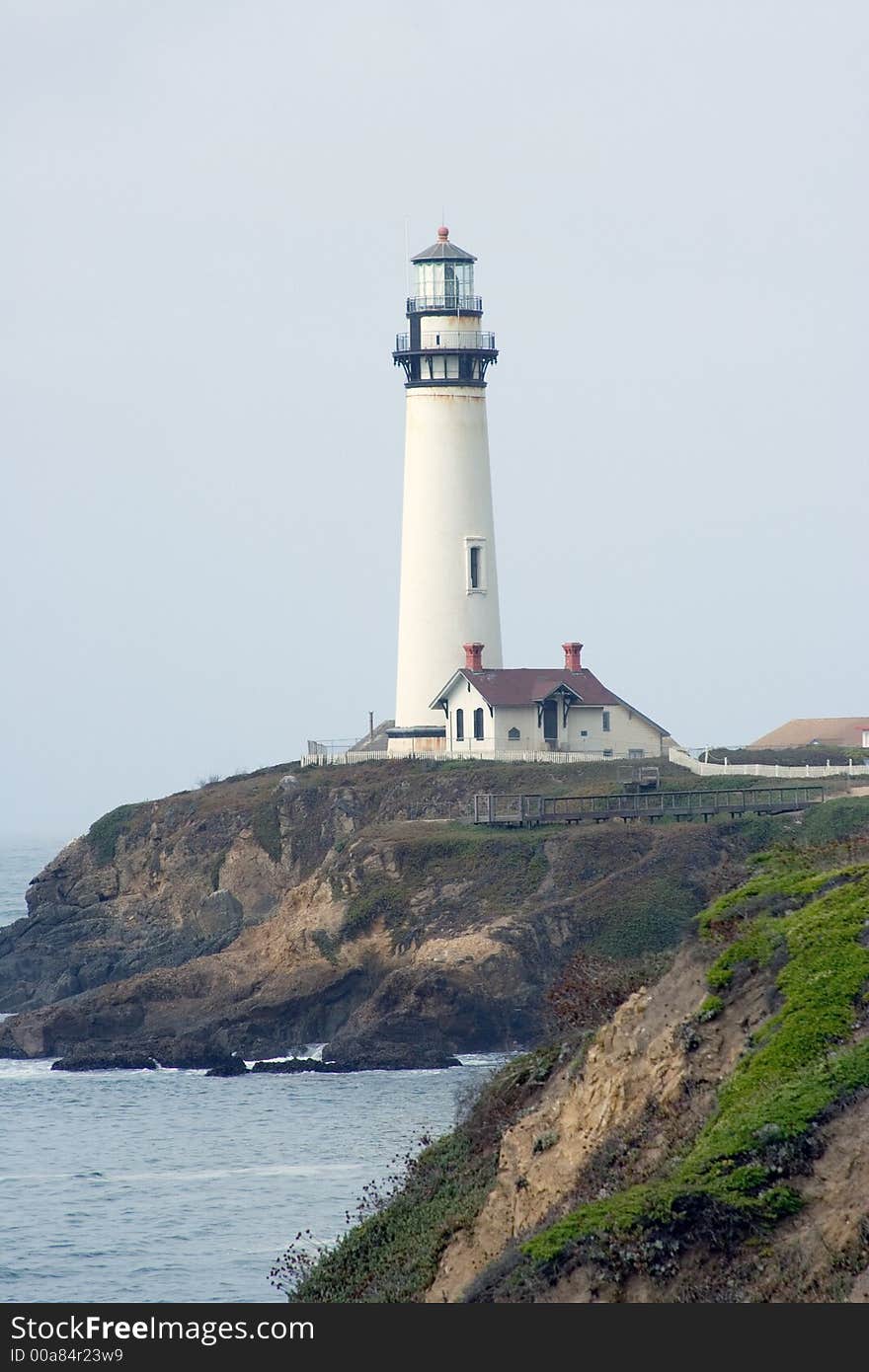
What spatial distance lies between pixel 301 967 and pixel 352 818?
1055 cm

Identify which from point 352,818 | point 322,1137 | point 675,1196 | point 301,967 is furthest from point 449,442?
point 675,1196

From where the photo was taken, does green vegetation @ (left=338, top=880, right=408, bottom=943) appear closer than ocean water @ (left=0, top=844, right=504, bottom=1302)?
No

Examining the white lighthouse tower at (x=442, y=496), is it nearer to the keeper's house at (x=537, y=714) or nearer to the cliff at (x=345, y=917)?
the keeper's house at (x=537, y=714)

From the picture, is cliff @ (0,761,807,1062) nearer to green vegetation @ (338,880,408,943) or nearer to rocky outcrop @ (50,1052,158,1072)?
green vegetation @ (338,880,408,943)

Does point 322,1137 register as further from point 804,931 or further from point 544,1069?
point 804,931

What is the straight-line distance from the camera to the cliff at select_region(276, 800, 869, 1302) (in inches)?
591

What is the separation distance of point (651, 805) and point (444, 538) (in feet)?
44.9

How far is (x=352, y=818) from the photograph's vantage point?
60.2 metres

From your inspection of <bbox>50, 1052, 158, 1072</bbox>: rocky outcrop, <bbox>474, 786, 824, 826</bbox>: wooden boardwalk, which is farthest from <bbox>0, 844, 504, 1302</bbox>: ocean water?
<bbox>474, 786, 824, 826</bbox>: wooden boardwalk

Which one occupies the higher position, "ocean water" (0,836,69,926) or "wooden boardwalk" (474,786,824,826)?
"wooden boardwalk" (474,786,824,826)

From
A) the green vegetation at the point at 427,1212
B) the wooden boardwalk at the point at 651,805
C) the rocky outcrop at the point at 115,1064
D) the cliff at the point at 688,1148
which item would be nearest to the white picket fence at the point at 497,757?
the wooden boardwalk at the point at 651,805

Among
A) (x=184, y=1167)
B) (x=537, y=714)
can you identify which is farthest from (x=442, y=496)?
(x=184, y=1167)

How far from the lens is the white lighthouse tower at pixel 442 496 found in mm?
63656
